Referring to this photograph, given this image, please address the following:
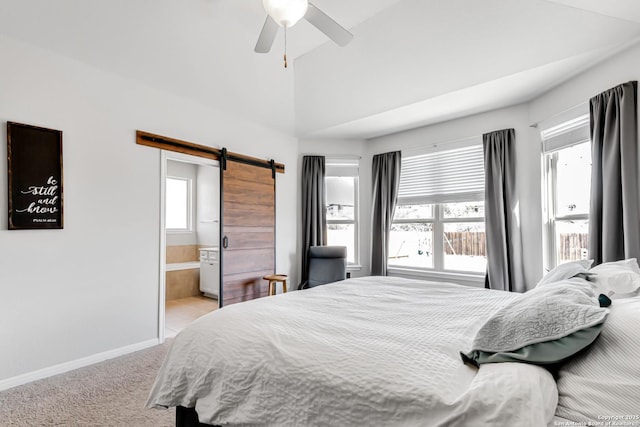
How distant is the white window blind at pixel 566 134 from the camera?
2.82 metres

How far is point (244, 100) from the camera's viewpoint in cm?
385

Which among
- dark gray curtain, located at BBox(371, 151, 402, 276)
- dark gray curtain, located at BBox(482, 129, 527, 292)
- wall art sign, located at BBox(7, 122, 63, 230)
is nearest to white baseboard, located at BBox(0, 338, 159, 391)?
wall art sign, located at BBox(7, 122, 63, 230)

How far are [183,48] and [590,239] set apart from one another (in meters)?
3.96

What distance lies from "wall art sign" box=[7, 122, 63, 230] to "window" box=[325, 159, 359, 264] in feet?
10.7

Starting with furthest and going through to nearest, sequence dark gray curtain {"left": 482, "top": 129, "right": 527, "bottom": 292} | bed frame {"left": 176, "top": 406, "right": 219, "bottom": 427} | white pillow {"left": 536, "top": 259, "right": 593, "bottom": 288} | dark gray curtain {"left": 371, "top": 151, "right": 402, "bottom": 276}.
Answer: dark gray curtain {"left": 371, "top": 151, "right": 402, "bottom": 276} < dark gray curtain {"left": 482, "top": 129, "right": 527, "bottom": 292} < white pillow {"left": 536, "top": 259, "right": 593, "bottom": 288} < bed frame {"left": 176, "top": 406, "right": 219, "bottom": 427}

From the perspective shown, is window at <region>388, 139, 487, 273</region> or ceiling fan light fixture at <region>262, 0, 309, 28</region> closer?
ceiling fan light fixture at <region>262, 0, 309, 28</region>

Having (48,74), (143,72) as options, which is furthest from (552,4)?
(48,74)

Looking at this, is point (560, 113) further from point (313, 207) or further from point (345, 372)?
point (345, 372)

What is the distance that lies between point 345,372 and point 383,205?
141 inches

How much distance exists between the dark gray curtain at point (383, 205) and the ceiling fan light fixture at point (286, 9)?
2784 mm

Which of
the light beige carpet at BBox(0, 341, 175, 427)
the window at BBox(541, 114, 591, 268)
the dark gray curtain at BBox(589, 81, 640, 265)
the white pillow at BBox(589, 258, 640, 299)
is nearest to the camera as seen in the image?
the white pillow at BBox(589, 258, 640, 299)

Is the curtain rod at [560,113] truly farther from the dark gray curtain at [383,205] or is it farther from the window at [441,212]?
the dark gray curtain at [383,205]

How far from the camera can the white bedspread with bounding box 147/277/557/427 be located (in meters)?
0.89

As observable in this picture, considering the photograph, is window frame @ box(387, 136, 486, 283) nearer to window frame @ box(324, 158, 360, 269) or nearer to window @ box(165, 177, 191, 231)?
window frame @ box(324, 158, 360, 269)
